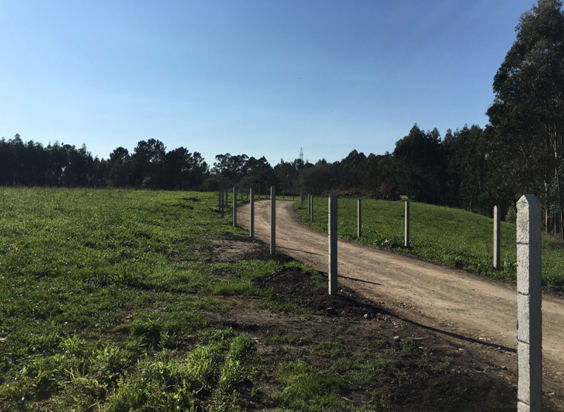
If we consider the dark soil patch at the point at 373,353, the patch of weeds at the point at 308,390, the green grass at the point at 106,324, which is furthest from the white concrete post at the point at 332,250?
the patch of weeds at the point at 308,390

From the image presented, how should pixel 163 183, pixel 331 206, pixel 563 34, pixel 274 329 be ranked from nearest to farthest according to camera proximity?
pixel 274 329
pixel 331 206
pixel 563 34
pixel 163 183

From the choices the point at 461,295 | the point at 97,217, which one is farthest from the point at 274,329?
the point at 97,217

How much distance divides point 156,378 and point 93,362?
835 mm

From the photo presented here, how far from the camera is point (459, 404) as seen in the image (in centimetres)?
361

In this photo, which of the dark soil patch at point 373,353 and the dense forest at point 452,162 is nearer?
the dark soil patch at point 373,353

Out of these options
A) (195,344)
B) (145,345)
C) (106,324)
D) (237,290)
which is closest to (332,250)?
(237,290)

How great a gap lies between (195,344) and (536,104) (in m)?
28.3

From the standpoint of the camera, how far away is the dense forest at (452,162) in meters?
25.5

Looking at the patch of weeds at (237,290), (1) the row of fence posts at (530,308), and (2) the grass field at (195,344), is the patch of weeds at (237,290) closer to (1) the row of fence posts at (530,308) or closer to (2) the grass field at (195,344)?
(2) the grass field at (195,344)

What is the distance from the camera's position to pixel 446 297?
25.4 ft

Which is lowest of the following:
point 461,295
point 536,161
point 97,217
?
point 461,295

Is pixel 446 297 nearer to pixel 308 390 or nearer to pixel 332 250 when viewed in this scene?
pixel 332 250

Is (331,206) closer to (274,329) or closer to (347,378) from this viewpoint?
(274,329)

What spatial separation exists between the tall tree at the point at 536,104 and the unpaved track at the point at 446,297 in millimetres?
19394
